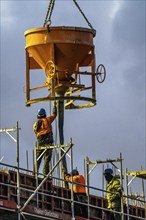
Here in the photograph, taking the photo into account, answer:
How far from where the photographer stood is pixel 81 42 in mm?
63750

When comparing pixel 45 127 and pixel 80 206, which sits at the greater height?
pixel 45 127

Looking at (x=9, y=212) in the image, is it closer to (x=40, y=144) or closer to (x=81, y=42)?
(x=40, y=144)

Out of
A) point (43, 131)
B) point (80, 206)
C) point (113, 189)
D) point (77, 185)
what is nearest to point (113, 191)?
point (113, 189)

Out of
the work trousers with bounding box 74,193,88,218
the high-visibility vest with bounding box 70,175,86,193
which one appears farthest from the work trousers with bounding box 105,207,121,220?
the high-visibility vest with bounding box 70,175,86,193

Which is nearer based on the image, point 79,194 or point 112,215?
point 79,194

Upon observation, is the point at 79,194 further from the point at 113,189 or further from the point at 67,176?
the point at 113,189

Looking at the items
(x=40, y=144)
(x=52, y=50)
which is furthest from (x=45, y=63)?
(x=40, y=144)

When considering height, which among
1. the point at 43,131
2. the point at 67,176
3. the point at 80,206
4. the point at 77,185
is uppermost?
the point at 43,131

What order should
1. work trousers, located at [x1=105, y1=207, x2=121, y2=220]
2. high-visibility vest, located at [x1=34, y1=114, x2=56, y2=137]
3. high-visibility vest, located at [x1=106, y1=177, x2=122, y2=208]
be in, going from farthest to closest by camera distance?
work trousers, located at [x1=105, y1=207, x2=121, y2=220]
high-visibility vest, located at [x1=106, y1=177, x2=122, y2=208]
high-visibility vest, located at [x1=34, y1=114, x2=56, y2=137]

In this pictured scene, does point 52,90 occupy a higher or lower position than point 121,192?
higher

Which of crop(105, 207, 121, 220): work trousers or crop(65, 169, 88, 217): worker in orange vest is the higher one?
crop(65, 169, 88, 217): worker in orange vest

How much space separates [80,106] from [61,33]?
4008mm

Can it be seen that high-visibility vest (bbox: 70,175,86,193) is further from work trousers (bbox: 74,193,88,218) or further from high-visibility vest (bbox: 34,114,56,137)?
high-visibility vest (bbox: 34,114,56,137)

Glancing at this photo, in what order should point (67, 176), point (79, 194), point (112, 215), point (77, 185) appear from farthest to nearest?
point (112, 215) → point (67, 176) → point (79, 194) → point (77, 185)
